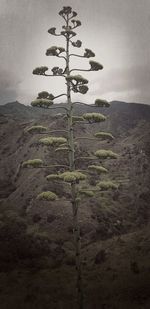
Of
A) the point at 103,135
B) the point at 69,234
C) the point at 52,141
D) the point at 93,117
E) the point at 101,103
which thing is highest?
the point at 101,103

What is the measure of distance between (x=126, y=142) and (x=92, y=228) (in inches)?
1527

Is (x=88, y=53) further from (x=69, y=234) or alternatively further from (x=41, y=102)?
(x=69, y=234)

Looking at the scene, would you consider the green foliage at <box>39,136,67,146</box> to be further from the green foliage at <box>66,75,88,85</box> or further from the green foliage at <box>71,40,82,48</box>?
the green foliage at <box>71,40,82,48</box>

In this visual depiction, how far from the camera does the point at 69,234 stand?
131 ft

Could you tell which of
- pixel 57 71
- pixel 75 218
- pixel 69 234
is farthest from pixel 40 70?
pixel 69 234

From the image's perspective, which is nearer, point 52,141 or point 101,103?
point 52,141

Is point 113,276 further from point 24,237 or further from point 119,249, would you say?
point 24,237

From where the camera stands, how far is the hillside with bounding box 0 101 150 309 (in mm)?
18964

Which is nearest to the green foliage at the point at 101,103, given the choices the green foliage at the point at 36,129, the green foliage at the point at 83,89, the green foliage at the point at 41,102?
the green foliage at the point at 83,89

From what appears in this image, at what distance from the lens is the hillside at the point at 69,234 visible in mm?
18964

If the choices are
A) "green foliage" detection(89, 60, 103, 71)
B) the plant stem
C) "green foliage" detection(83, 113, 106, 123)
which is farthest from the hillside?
"green foliage" detection(89, 60, 103, 71)

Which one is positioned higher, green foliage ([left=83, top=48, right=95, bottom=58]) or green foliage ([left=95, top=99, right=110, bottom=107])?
green foliage ([left=83, top=48, right=95, bottom=58])

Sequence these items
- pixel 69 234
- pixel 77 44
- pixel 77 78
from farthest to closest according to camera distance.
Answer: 1. pixel 69 234
2. pixel 77 44
3. pixel 77 78

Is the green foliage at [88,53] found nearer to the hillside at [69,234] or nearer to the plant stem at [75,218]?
the plant stem at [75,218]
